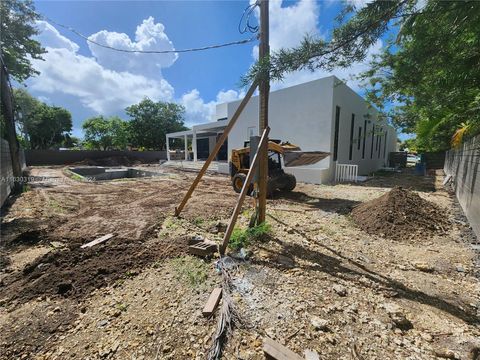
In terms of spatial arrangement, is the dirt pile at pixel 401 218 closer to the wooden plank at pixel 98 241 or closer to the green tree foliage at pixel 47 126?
the wooden plank at pixel 98 241

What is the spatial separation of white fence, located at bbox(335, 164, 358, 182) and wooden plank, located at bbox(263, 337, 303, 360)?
37.0ft

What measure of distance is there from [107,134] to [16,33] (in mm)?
22486

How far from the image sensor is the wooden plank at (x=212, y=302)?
2.13 m

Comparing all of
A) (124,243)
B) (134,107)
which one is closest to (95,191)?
(124,243)

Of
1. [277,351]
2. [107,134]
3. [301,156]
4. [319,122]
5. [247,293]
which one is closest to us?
[277,351]

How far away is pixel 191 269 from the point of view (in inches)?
118

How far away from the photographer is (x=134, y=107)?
31391 millimetres

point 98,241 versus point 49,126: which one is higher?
point 49,126

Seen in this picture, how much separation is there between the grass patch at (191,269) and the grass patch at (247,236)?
0.69m

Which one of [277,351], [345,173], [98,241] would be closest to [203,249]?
[277,351]

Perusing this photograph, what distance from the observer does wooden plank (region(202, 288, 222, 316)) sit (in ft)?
7.00

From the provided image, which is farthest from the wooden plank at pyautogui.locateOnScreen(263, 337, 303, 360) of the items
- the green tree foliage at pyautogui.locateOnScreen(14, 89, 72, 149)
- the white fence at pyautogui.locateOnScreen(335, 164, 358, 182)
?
the green tree foliage at pyautogui.locateOnScreen(14, 89, 72, 149)

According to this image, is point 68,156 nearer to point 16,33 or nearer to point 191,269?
point 16,33

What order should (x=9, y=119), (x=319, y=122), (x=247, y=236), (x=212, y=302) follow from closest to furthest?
(x=212, y=302)
(x=247, y=236)
(x=9, y=119)
(x=319, y=122)
